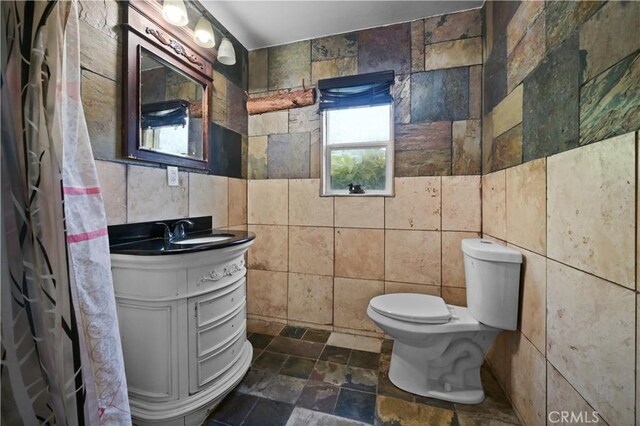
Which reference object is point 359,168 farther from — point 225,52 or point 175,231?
point 175,231

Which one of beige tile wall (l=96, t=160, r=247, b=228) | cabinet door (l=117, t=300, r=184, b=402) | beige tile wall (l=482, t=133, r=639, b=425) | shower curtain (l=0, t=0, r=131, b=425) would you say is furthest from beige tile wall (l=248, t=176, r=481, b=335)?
shower curtain (l=0, t=0, r=131, b=425)

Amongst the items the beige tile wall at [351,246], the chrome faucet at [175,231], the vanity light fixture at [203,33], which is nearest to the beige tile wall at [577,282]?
the beige tile wall at [351,246]

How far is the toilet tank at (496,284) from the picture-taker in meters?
1.27

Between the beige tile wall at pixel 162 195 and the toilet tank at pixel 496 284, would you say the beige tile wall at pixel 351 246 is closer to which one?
the beige tile wall at pixel 162 195

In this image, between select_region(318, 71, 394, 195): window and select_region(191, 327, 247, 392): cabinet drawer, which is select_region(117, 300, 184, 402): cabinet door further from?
select_region(318, 71, 394, 195): window

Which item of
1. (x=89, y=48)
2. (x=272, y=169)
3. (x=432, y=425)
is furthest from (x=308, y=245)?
(x=89, y=48)

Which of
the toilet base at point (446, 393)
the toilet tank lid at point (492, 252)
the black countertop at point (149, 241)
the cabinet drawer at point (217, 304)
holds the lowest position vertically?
the toilet base at point (446, 393)

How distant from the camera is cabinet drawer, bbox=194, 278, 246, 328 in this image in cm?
117

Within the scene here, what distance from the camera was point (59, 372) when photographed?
30.8 inches

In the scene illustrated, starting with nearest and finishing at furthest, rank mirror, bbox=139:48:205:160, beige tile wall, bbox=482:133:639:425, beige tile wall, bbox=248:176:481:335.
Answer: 1. beige tile wall, bbox=482:133:639:425
2. mirror, bbox=139:48:205:160
3. beige tile wall, bbox=248:176:481:335

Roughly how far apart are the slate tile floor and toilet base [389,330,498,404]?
0.05 m

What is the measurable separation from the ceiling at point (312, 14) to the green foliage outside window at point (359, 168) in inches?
37.1

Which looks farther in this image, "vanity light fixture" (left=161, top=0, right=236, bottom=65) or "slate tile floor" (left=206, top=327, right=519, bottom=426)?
"vanity light fixture" (left=161, top=0, right=236, bottom=65)

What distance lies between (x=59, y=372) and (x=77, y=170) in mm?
625
